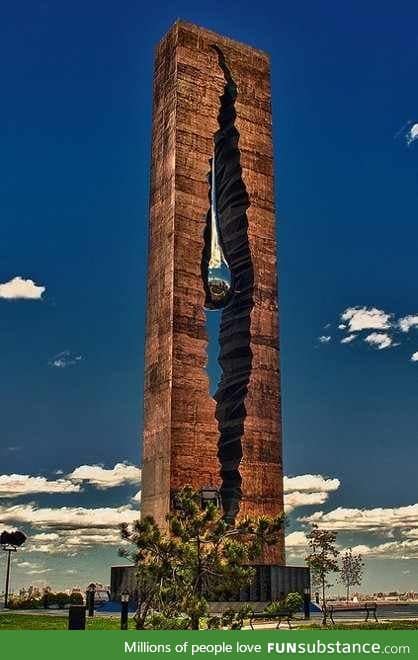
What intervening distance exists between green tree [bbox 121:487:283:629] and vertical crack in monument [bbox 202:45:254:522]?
24.9 meters

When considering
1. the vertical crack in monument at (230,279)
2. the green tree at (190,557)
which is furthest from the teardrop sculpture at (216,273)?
the green tree at (190,557)

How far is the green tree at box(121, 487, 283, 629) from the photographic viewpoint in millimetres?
18812

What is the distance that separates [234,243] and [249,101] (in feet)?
28.1

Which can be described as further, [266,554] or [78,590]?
[78,590]

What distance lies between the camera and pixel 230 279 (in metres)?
48.0

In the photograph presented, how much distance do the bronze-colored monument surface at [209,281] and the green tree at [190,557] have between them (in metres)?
22.3

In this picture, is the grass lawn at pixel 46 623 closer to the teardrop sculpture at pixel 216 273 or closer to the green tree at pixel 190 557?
the green tree at pixel 190 557

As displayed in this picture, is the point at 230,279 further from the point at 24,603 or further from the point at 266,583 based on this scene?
the point at 24,603

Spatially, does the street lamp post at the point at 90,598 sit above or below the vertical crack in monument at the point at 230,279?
below

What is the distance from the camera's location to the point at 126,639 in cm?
1691

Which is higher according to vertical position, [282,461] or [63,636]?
[282,461]

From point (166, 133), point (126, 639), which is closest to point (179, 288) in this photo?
point (166, 133)

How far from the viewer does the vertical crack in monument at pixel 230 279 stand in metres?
46.2

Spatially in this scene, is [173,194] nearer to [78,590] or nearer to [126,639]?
[78,590]
